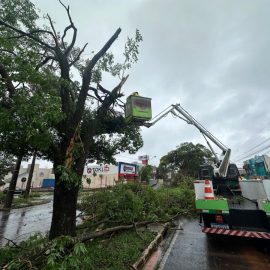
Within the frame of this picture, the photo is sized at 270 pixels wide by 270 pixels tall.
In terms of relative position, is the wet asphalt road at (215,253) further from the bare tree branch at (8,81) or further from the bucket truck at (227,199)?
the bare tree branch at (8,81)

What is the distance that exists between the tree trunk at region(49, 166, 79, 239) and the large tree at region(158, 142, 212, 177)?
110ft

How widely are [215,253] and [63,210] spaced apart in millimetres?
4478

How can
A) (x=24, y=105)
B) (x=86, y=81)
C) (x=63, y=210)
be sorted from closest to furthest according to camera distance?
(x=24, y=105)
(x=63, y=210)
(x=86, y=81)

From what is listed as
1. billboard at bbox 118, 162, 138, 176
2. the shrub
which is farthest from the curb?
billboard at bbox 118, 162, 138, 176

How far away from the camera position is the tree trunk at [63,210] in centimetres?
572

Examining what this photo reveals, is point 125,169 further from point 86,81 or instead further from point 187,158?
point 187,158

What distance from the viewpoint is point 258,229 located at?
20.1ft

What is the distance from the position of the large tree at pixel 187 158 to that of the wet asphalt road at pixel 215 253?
101ft

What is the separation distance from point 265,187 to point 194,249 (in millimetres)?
3033

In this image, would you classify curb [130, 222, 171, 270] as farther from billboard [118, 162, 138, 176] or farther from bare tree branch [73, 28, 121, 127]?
billboard [118, 162, 138, 176]

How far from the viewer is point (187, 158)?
40031 millimetres

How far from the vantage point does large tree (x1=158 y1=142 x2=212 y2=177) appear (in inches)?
1542

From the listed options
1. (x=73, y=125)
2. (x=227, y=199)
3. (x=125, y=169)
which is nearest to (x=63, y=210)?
(x=73, y=125)

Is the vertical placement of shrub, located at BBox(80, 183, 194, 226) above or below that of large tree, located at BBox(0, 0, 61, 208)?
below
